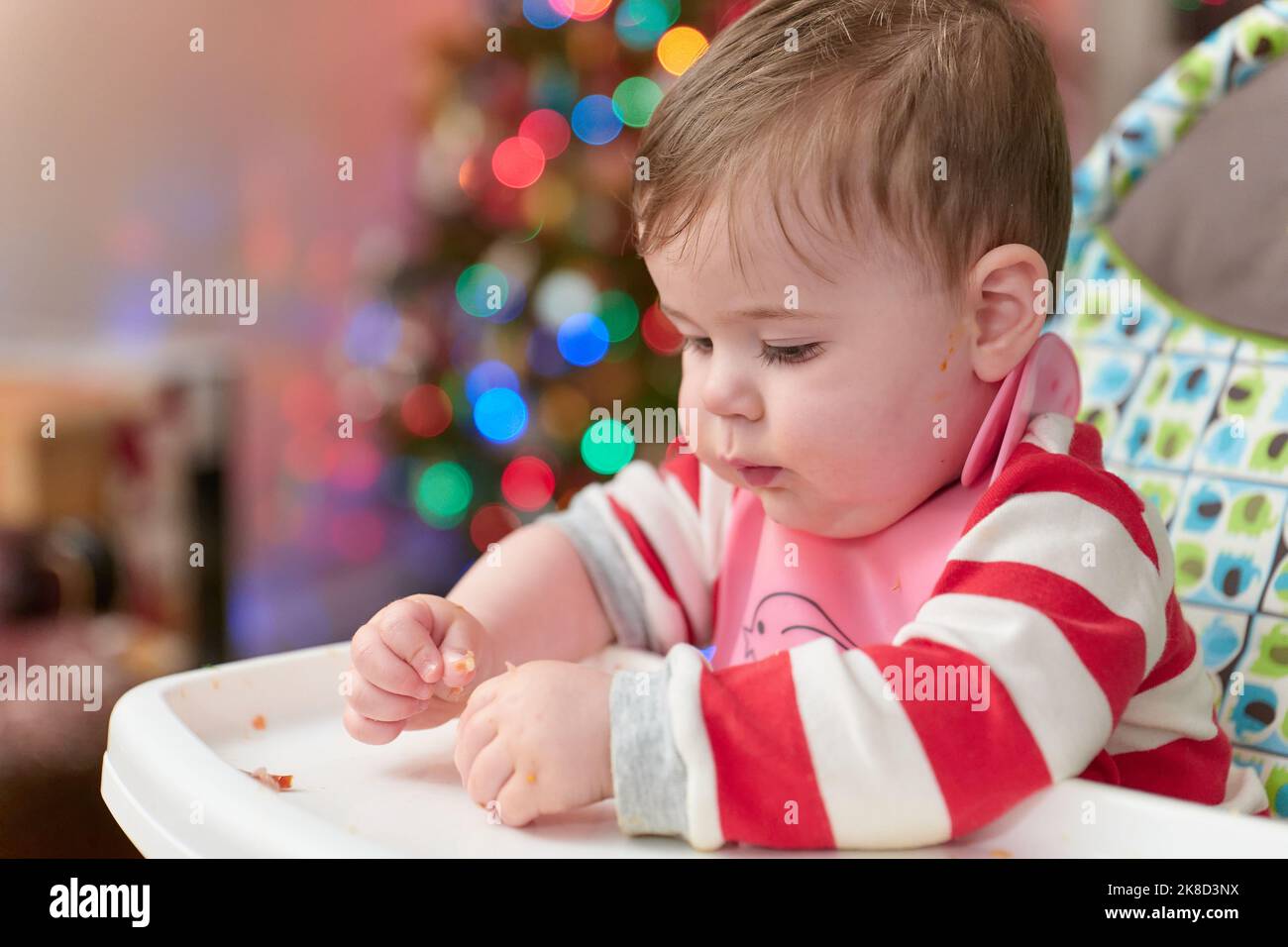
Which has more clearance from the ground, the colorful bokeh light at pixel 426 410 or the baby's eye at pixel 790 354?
the baby's eye at pixel 790 354

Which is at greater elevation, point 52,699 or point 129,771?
point 129,771

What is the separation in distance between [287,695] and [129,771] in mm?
148

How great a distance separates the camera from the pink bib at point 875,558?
0.71m

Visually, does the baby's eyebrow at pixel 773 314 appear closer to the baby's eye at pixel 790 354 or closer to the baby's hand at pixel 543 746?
the baby's eye at pixel 790 354

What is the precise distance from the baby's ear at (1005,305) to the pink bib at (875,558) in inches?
0.5

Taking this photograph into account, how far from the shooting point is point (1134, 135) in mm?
1021

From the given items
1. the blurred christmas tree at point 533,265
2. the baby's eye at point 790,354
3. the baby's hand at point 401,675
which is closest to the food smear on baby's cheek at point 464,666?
the baby's hand at point 401,675

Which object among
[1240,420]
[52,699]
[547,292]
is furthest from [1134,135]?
[52,699]

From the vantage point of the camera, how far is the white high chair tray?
1.78ft

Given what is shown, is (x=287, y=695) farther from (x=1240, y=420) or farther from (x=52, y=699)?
(x=52, y=699)

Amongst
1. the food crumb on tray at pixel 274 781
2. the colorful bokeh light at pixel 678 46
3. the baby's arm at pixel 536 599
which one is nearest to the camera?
the food crumb on tray at pixel 274 781

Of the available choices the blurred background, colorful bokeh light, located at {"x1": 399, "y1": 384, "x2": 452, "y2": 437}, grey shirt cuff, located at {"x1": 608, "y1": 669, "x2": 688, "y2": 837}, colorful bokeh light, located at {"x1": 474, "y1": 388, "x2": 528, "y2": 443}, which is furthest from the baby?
colorful bokeh light, located at {"x1": 399, "y1": 384, "x2": 452, "y2": 437}

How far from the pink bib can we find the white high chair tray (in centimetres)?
18

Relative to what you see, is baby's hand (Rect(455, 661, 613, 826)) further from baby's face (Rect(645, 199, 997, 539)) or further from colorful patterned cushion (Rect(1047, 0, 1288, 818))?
colorful patterned cushion (Rect(1047, 0, 1288, 818))
